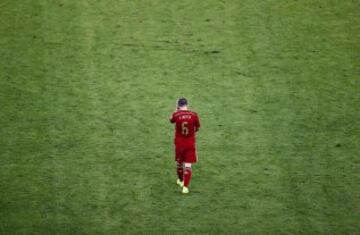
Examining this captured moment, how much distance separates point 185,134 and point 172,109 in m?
2.44

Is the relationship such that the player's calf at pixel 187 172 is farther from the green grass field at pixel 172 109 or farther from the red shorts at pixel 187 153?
the green grass field at pixel 172 109

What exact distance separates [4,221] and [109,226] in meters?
1.79

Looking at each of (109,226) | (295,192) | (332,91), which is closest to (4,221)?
(109,226)

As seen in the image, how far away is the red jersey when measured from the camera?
9.82m

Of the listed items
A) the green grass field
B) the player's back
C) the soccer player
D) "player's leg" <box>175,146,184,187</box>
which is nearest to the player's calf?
the soccer player

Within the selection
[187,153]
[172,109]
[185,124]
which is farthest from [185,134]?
[172,109]

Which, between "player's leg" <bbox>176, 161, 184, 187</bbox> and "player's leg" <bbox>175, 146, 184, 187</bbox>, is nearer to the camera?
"player's leg" <bbox>175, 146, 184, 187</bbox>

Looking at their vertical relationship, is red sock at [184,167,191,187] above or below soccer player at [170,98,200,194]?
below

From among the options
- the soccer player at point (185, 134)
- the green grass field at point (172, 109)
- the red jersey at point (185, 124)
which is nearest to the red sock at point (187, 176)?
the soccer player at point (185, 134)

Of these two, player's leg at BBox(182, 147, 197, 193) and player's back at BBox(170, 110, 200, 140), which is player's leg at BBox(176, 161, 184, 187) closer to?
player's leg at BBox(182, 147, 197, 193)

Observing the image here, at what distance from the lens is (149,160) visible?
435 inches

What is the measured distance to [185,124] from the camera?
9820 millimetres

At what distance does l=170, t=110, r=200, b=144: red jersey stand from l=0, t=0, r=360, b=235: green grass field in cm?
106

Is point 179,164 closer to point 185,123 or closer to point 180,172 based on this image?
point 180,172
